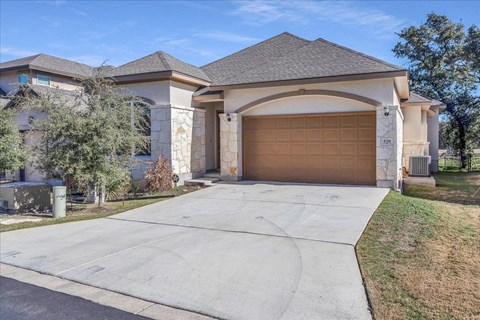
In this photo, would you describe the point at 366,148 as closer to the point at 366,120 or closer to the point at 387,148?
the point at 387,148

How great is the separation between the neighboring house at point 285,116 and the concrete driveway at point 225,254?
9.16ft

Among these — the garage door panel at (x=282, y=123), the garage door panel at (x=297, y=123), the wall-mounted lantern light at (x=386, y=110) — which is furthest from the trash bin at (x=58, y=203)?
the wall-mounted lantern light at (x=386, y=110)

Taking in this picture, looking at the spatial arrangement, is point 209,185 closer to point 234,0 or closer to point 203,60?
point 234,0

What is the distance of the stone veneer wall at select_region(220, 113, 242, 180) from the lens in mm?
14109

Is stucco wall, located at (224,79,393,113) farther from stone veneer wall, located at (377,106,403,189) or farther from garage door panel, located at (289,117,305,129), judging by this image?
garage door panel, located at (289,117,305,129)

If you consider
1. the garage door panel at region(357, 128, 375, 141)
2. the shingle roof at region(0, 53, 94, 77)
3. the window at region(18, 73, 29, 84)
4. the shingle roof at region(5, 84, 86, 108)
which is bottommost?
the garage door panel at region(357, 128, 375, 141)

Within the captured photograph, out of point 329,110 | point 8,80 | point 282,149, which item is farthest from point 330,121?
point 8,80

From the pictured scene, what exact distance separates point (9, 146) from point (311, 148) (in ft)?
35.1

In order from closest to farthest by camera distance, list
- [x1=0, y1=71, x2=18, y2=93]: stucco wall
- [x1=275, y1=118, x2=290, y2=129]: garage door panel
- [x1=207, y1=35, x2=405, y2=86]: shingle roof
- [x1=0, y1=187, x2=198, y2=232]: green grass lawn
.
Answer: [x1=0, y1=187, x2=198, y2=232]: green grass lawn < [x1=207, y1=35, x2=405, y2=86]: shingle roof < [x1=275, y1=118, x2=290, y2=129]: garage door panel < [x1=0, y1=71, x2=18, y2=93]: stucco wall

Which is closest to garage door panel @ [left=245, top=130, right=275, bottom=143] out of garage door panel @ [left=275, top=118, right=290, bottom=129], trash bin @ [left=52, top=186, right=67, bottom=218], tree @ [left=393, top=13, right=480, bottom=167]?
garage door panel @ [left=275, top=118, right=290, bottom=129]

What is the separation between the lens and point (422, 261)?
17.8 feet

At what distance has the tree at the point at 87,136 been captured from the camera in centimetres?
1026

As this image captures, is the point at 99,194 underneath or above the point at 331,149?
underneath

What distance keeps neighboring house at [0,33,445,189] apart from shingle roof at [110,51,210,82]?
60 millimetres
